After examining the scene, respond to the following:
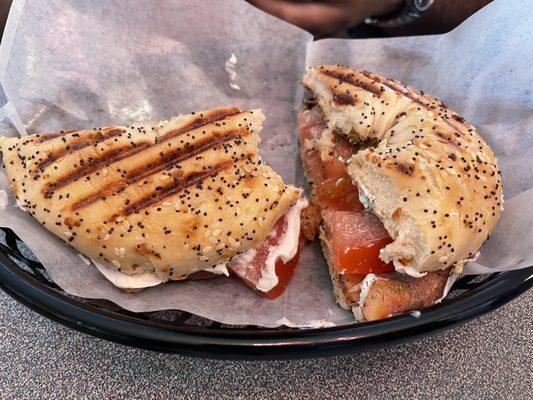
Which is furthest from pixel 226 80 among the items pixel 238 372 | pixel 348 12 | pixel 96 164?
pixel 238 372

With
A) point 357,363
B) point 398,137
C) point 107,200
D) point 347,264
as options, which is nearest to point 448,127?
point 398,137

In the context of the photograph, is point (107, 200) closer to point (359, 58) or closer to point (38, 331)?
point (38, 331)

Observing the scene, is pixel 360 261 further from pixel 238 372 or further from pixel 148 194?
pixel 148 194

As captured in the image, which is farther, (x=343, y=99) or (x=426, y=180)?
(x=343, y=99)

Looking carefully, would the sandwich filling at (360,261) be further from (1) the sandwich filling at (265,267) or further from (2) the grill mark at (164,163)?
(2) the grill mark at (164,163)

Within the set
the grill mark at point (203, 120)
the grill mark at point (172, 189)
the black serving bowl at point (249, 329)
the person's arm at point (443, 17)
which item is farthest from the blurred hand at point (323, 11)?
the black serving bowl at point (249, 329)
